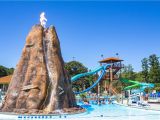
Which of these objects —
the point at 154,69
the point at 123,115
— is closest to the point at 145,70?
the point at 154,69

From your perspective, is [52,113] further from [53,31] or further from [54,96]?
[53,31]

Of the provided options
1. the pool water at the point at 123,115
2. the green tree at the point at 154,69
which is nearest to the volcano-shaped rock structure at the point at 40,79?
the pool water at the point at 123,115

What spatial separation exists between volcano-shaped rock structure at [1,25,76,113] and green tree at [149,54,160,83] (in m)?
46.3

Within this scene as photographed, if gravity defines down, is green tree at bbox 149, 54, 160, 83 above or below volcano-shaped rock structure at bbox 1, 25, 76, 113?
above

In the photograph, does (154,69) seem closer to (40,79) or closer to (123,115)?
(123,115)

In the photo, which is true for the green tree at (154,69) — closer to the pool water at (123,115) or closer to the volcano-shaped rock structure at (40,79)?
the pool water at (123,115)

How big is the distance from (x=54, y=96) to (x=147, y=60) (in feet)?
186

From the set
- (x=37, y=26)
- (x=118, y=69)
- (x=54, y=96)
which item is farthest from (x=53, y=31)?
(x=118, y=69)

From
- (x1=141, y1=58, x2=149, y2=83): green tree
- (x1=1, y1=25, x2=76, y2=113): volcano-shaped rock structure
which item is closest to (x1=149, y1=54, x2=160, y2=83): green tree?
(x1=141, y1=58, x2=149, y2=83): green tree

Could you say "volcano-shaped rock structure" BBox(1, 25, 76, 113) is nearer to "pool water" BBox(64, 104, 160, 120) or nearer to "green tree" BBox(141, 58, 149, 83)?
"pool water" BBox(64, 104, 160, 120)

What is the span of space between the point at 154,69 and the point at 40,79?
50.6 meters

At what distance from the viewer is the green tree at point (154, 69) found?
66.4 m

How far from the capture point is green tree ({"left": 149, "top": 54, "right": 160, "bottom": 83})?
66375mm

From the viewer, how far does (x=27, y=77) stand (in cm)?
2139
